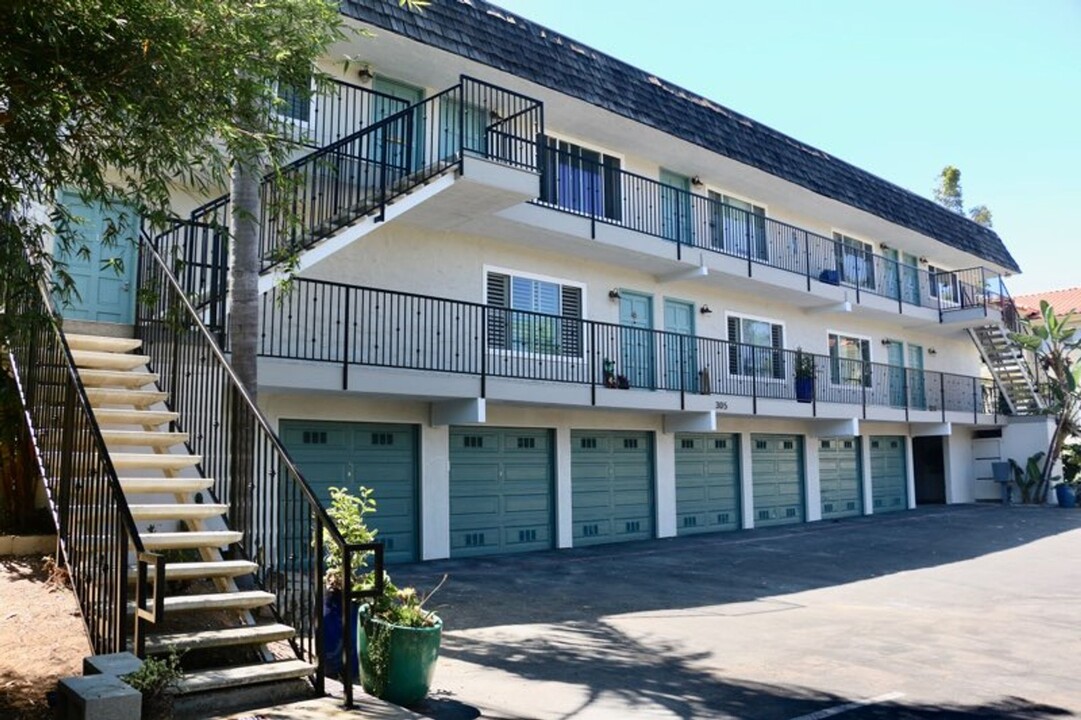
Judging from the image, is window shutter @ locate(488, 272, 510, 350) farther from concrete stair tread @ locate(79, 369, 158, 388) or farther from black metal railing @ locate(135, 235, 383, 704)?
concrete stair tread @ locate(79, 369, 158, 388)

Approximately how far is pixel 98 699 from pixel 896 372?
2415 cm

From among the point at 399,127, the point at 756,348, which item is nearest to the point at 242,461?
the point at 399,127

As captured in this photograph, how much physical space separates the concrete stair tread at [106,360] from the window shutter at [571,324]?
309 inches

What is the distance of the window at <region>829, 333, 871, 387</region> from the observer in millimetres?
22922

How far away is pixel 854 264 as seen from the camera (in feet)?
78.8

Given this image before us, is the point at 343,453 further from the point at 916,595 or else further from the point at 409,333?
the point at 916,595

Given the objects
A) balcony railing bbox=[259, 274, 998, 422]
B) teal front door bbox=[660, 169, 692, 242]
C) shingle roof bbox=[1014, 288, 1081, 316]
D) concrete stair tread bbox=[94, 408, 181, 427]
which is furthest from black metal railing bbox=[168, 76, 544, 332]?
shingle roof bbox=[1014, 288, 1081, 316]

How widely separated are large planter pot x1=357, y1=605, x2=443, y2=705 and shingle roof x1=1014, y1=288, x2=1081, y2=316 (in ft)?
131

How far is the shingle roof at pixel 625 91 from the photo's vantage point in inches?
542

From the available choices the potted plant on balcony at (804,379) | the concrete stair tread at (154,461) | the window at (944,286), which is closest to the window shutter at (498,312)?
the concrete stair tread at (154,461)

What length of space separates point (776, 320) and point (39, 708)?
1913 cm

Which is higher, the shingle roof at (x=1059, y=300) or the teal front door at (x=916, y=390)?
the shingle roof at (x=1059, y=300)

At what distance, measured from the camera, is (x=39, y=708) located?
5332mm

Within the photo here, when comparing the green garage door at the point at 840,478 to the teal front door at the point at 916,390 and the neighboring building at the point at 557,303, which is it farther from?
the teal front door at the point at 916,390
